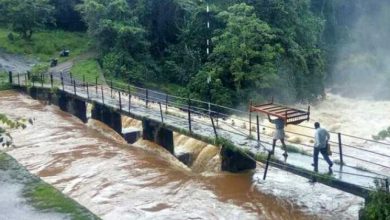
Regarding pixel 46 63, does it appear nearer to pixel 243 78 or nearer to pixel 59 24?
pixel 59 24

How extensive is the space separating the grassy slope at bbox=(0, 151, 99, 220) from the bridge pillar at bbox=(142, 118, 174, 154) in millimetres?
5852

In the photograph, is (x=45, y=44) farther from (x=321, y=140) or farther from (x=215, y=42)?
(x=321, y=140)

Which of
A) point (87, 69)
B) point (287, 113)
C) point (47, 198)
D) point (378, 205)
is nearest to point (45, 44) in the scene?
point (87, 69)

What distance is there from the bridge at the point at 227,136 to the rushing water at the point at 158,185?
0.82 m

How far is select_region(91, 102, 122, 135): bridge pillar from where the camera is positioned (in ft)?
74.4

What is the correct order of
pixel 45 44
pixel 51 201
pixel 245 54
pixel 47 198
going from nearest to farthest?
1. pixel 51 201
2. pixel 47 198
3. pixel 245 54
4. pixel 45 44

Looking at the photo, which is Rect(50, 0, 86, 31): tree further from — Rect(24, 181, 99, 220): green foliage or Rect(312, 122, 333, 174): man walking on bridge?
Rect(312, 122, 333, 174): man walking on bridge

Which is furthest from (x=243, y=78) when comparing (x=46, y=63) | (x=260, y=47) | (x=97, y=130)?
(x=46, y=63)

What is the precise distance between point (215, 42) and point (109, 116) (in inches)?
448

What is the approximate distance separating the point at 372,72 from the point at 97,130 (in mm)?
26164

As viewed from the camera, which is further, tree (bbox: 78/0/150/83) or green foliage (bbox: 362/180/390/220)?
tree (bbox: 78/0/150/83)

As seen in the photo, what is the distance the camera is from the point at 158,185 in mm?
15484

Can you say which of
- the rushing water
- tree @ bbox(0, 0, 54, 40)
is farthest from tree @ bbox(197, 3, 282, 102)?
tree @ bbox(0, 0, 54, 40)

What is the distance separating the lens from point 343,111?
33.7 meters
